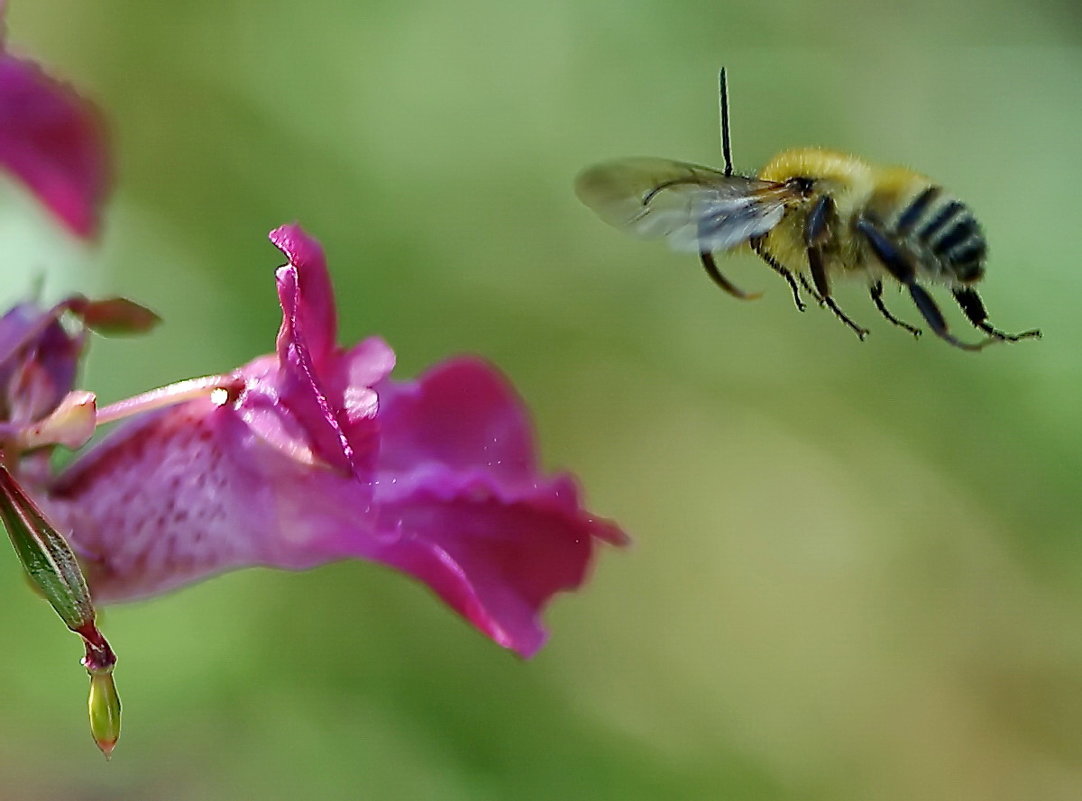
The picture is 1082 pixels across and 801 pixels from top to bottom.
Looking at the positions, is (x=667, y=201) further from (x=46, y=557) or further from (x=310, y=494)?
(x=46, y=557)

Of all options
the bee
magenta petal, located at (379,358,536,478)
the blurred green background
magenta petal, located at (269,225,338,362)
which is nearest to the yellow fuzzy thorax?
the bee

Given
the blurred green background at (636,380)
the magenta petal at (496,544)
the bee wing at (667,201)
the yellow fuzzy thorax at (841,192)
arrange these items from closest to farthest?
the magenta petal at (496,544)
the bee wing at (667,201)
the yellow fuzzy thorax at (841,192)
the blurred green background at (636,380)

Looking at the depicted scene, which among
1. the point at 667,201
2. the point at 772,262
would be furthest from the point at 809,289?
the point at 667,201

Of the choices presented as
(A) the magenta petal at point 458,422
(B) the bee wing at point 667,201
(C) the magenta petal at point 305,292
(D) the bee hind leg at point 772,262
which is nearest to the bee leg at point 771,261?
(D) the bee hind leg at point 772,262

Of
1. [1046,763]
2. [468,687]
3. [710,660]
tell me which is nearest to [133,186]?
[468,687]

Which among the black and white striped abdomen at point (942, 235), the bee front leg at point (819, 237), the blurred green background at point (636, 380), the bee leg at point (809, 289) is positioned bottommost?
the blurred green background at point (636, 380)

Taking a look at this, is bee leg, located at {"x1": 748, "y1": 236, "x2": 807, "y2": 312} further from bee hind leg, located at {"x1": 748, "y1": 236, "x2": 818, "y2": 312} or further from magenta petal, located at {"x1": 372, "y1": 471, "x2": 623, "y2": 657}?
magenta petal, located at {"x1": 372, "y1": 471, "x2": 623, "y2": 657}

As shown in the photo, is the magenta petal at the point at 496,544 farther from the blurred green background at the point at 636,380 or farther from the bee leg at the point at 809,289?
the blurred green background at the point at 636,380
